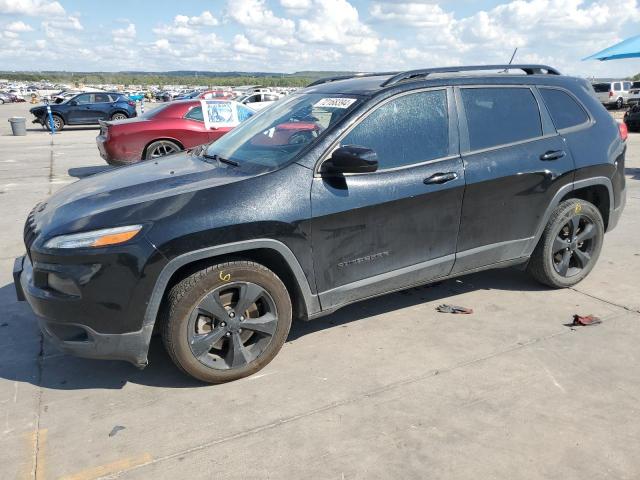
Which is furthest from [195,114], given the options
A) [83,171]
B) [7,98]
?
[7,98]

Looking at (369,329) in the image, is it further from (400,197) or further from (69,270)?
(69,270)

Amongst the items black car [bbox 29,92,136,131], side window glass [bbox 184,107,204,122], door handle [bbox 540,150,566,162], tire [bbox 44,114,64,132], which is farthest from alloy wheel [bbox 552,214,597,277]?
tire [bbox 44,114,64,132]

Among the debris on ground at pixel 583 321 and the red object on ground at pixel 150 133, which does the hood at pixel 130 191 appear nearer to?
the debris on ground at pixel 583 321

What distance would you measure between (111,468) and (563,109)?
406cm

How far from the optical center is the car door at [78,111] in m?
23.2

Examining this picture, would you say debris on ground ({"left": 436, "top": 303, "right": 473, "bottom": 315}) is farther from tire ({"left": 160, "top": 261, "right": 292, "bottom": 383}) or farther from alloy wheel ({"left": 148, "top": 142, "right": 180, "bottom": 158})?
alloy wheel ({"left": 148, "top": 142, "right": 180, "bottom": 158})

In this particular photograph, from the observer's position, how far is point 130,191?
10.7 feet

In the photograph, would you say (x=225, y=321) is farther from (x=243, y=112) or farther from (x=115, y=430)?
(x=243, y=112)

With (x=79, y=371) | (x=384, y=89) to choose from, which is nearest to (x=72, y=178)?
(x=79, y=371)

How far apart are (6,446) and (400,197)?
2.61 meters

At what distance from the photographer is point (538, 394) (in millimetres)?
3104

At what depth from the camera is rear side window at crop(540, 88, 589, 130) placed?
4.29 meters

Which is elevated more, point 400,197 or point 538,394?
point 400,197

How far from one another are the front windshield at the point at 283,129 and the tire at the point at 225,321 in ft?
2.52
